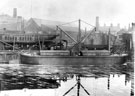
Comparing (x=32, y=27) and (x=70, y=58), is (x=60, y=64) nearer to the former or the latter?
(x=70, y=58)

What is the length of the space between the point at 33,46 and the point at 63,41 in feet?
21.5

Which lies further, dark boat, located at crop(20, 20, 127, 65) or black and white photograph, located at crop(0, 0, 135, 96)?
dark boat, located at crop(20, 20, 127, 65)

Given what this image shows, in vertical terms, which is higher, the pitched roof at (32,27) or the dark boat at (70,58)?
the pitched roof at (32,27)

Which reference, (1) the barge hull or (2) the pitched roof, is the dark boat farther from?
(2) the pitched roof

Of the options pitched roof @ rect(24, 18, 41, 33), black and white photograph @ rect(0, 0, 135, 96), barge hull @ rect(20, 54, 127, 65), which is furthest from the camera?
pitched roof @ rect(24, 18, 41, 33)

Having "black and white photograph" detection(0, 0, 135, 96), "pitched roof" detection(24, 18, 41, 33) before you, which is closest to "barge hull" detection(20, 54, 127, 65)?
"black and white photograph" detection(0, 0, 135, 96)

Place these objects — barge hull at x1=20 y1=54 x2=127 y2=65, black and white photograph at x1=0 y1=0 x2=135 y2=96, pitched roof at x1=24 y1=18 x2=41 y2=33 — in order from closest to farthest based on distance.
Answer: black and white photograph at x1=0 y1=0 x2=135 y2=96 → barge hull at x1=20 y1=54 x2=127 y2=65 → pitched roof at x1=24 y1=18 x2=41 y2=33

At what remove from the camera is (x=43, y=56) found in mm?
27469

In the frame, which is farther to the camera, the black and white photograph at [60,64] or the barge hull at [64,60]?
the barge hull at [64,60]

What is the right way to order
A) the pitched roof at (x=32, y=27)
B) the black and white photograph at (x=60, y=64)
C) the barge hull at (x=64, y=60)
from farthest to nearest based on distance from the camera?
the pitched roof at (x=32, y=27) < the barge hull at (x=64, y=60) < the black and white photograph at (x=60, y=64)

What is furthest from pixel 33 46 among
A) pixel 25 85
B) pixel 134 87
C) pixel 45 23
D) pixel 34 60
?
pixel 134 87

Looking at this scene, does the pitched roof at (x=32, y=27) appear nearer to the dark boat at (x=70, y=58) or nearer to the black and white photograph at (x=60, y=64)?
the black and white photograph at (x=60, y=64)

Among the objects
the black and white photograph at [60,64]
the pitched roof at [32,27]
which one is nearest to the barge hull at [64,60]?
the black and white photograph at [60,64]

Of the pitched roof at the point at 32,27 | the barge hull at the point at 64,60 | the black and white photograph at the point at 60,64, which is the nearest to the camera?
the black and white photograph at the point at 60,64
